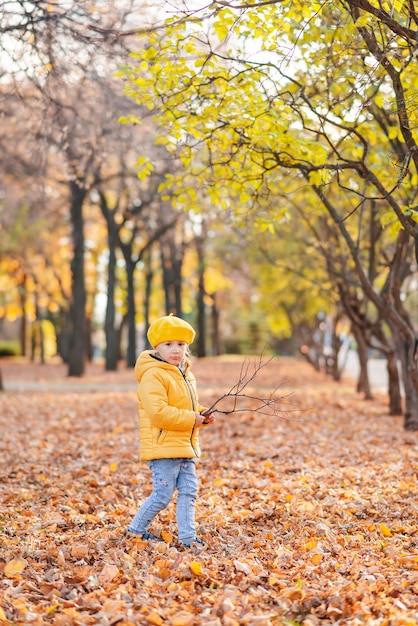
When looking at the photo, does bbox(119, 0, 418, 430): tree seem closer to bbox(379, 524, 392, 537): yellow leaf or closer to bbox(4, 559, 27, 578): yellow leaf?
bbox(379, 524, 392, 537): yellow leaf

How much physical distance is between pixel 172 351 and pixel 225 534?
151cm

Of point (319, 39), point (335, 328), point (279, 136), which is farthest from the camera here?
point (335, 328)

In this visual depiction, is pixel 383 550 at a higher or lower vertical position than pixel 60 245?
lower

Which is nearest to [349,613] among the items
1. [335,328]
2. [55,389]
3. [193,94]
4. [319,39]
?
[193,94]

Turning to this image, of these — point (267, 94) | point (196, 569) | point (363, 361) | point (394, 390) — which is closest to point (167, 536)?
point (196, 569)

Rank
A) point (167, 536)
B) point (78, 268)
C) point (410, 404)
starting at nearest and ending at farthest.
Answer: point (167, 536) → point (410, 404) → point (78, 268)

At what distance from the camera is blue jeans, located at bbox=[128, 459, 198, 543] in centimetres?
462

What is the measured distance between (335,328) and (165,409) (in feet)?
56.4

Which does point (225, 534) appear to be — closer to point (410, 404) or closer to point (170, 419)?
point (170, 419)

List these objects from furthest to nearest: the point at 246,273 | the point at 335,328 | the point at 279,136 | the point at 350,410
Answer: the point at 246,273 → the point at 335,328 → the point at 350,410 → the point at 279,136

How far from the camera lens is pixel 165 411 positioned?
4.47 metres

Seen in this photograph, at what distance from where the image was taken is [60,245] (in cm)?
2947

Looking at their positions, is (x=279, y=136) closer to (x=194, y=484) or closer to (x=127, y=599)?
(x=194, y=484)

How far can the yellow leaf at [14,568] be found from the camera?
4105 millimetres
